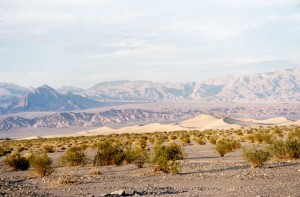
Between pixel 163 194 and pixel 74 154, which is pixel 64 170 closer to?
pixel 74 154

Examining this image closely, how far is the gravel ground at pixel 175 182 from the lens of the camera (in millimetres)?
17438

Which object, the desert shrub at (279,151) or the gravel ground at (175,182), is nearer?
the gravel ground at (175,182)

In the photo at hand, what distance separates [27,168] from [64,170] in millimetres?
3281

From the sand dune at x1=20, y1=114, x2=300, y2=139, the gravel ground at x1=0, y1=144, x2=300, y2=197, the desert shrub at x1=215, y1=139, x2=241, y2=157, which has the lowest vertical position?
the sand dune at x1=20, y1=114, x2=300, y2=139

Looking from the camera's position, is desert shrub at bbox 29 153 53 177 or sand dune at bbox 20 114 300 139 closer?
desert shrub at bbox 29 153 53 177

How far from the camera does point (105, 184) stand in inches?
799

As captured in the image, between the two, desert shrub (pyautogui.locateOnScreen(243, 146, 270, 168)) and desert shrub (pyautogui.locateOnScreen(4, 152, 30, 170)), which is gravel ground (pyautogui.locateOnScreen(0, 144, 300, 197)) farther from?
desert shrub (pyautogui.locateOnScreen(4, 152, 30, 170))

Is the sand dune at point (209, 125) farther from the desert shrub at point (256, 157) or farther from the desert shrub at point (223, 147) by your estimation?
the desert shrub at point (256, 157)

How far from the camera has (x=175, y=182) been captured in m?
20.2

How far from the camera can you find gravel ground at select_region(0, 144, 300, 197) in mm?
17438

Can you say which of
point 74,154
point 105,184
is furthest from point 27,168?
point 105,184

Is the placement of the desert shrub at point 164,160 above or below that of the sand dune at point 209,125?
above

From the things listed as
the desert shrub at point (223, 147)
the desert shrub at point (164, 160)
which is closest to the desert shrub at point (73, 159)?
the desert shrub at point (164, 160)

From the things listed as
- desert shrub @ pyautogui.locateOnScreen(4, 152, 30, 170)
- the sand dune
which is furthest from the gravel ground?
the sand dune
